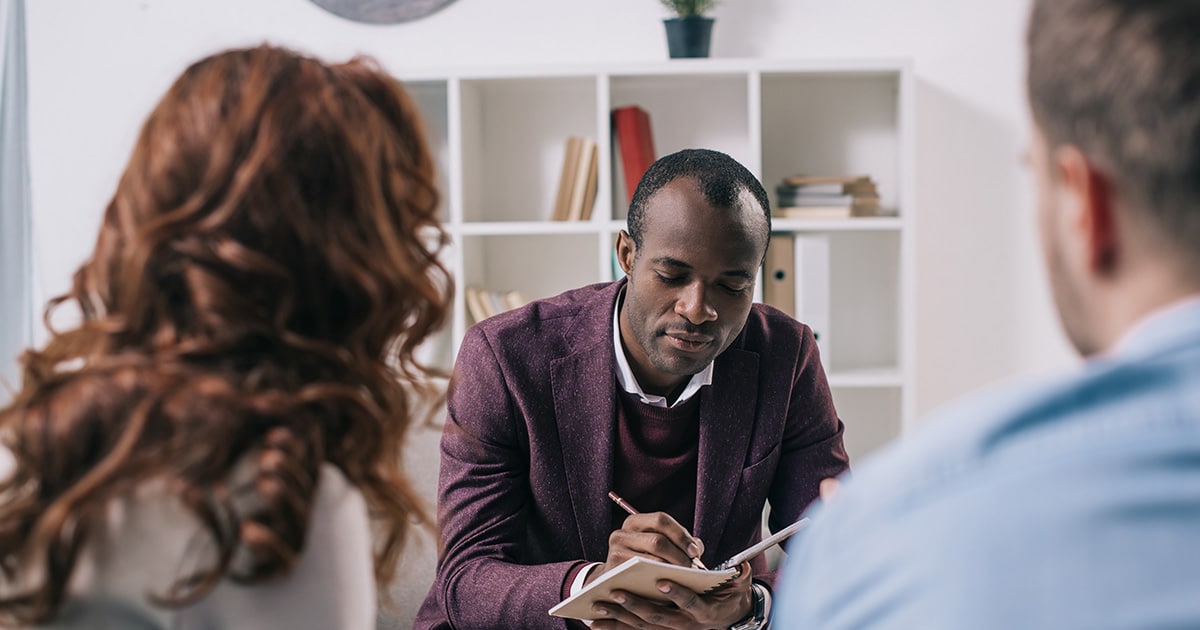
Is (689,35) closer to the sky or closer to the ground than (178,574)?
closer to the sky

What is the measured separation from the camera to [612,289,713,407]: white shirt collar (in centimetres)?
173

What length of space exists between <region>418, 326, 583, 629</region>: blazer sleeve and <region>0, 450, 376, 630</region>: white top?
2.29 ft

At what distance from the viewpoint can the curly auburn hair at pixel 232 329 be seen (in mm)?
807

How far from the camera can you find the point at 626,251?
182cm

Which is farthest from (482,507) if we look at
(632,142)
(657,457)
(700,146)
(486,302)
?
(700,146)

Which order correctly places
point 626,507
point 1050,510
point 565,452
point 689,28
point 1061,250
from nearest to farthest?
point 1050,510 → point 1061,250 → point 626,507 → point 565,452 → point 689,28

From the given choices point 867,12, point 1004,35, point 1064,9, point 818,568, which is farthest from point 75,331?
point 1004,35

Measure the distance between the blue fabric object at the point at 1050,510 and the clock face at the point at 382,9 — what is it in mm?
2803

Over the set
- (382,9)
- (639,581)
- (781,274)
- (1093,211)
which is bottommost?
(639,581)

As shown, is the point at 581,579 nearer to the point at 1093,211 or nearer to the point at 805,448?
the point at 805,448

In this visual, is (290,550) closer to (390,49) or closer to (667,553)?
(667,553)

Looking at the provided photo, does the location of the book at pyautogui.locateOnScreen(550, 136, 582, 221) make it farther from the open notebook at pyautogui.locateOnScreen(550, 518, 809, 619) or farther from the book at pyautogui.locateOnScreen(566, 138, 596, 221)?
the open notebook at pyautogui.locateOnScreen(550, 518, 809, 619)

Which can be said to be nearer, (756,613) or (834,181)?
(756,613)

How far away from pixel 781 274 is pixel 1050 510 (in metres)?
2.42
